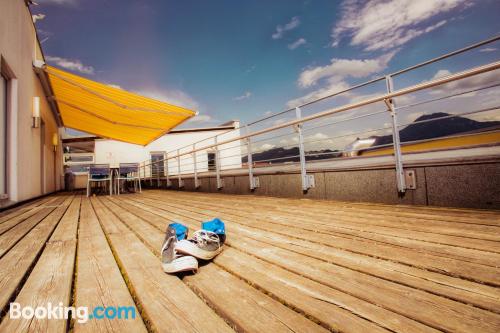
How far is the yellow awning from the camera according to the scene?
541cm

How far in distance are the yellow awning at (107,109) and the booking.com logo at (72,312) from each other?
550cm

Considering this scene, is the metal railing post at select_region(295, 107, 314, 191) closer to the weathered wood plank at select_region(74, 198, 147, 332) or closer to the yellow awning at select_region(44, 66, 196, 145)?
the weathered wood plank at select_region(74, 198, 147, 332)

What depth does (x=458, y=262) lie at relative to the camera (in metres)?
1.01

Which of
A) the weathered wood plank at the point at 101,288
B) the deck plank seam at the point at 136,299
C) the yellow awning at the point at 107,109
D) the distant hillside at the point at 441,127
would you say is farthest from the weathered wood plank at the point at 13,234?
the yellow awning at the point at 107,109

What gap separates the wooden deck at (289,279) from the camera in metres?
0.68

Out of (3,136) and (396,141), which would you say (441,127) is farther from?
(3,136)

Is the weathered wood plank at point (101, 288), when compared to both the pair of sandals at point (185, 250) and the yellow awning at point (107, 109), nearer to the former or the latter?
the pair of sandals at point (185, 250)

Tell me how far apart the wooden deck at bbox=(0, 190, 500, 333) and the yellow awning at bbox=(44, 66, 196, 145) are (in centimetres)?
469

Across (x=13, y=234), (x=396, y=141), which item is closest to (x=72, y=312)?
(x=13, y=234)

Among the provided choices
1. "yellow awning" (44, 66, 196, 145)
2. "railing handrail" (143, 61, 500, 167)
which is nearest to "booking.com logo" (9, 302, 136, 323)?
"railing handrail" (143, 61, 500, 167)

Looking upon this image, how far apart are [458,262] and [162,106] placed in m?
6.52

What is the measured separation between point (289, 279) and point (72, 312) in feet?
2.45

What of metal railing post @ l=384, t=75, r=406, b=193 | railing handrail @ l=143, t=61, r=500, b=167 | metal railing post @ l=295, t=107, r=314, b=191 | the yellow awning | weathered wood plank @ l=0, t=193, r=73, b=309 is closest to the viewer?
weathered wood plank @ l=0, t=193, r=73, b=309

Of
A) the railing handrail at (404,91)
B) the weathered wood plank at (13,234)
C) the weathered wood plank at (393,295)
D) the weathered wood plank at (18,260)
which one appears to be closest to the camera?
the weathered wood plank at (393,295)
